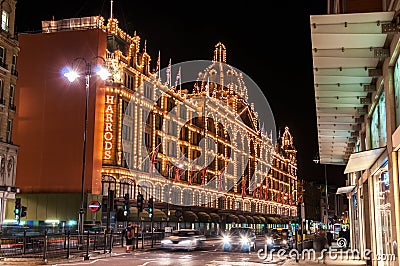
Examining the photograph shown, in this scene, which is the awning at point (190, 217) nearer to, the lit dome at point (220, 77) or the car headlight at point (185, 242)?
the car headlight at point (185, 242)

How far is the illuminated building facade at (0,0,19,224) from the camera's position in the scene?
1868 inches

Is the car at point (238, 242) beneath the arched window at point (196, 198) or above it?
beneath

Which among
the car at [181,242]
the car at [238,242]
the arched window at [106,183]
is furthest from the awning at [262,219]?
the car at [181,242]

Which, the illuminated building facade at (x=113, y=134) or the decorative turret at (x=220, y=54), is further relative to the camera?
the decorative turret at (x=220, y=54)

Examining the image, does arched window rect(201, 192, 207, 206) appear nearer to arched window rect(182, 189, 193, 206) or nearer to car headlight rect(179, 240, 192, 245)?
arched window rect(182, 189, 193, 206)

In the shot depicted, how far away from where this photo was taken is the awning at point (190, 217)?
2670 inches

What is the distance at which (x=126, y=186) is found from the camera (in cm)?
5516

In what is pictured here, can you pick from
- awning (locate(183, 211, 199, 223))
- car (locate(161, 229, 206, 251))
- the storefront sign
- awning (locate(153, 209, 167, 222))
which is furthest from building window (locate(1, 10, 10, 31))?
awning (locate(183, 211, 199, 223))

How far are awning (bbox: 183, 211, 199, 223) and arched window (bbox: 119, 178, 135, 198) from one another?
518 inches

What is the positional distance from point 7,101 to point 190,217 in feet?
100

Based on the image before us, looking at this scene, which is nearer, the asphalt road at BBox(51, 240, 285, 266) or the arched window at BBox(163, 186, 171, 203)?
the asphalt road at BBox(51, 240, 285, 266)

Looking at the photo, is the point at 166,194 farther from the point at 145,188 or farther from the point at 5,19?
the point at 5,19

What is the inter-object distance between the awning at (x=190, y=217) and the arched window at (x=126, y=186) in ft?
43.2

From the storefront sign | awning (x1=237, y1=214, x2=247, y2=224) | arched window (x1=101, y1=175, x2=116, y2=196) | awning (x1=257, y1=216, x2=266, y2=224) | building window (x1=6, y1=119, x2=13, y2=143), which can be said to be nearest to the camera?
building window (x1=6, y1=119, x2=13, y2=143)
